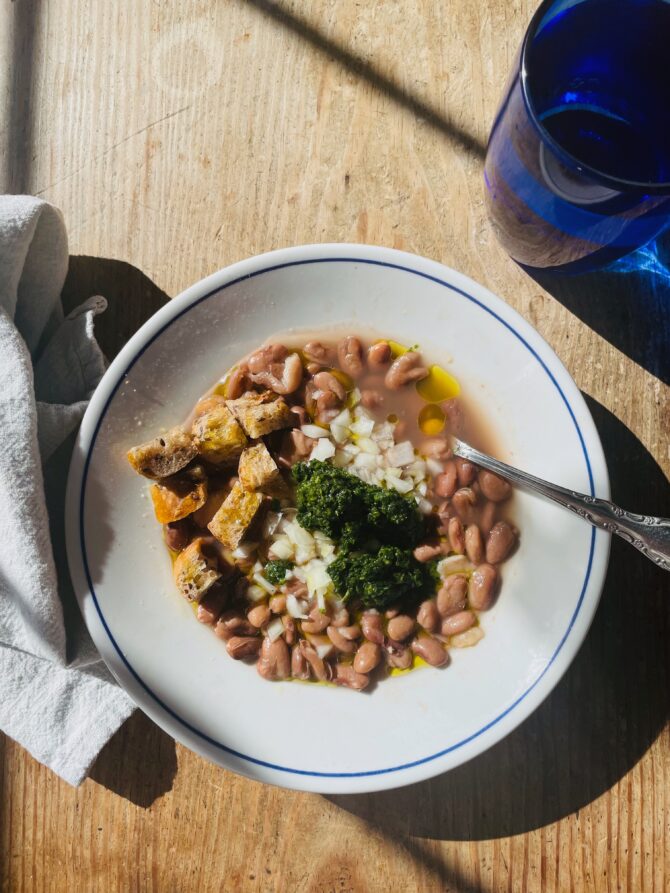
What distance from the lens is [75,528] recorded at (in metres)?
1.33

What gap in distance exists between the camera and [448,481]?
4.49 feet

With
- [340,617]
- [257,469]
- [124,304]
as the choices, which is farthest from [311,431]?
[124,304]

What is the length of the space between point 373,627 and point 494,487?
34 centimetres

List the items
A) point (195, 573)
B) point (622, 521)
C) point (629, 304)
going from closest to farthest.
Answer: point (622, 521) → point (195, 573) → point (629, 304)

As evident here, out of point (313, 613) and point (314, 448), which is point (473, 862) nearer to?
point (313, 613)

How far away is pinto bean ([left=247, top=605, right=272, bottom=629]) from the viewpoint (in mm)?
1373

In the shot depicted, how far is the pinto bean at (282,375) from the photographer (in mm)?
1365

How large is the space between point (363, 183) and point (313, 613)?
0.84 metres

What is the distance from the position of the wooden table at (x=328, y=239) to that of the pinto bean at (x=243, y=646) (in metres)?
0.25

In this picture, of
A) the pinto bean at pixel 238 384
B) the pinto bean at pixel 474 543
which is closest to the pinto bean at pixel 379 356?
the pinto bean at pixel 238 384

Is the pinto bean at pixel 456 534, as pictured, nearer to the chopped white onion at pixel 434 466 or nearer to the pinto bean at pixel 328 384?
the chopped white onion at pixel 434 466

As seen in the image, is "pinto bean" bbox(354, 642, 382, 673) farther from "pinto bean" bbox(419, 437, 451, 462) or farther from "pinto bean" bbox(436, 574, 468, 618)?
"pinto bean" bbox(419, 437, 451, 462)

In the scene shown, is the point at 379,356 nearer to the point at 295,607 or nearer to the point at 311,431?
the point at 311,431

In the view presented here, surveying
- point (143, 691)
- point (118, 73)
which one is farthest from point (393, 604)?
point (118, 73)
